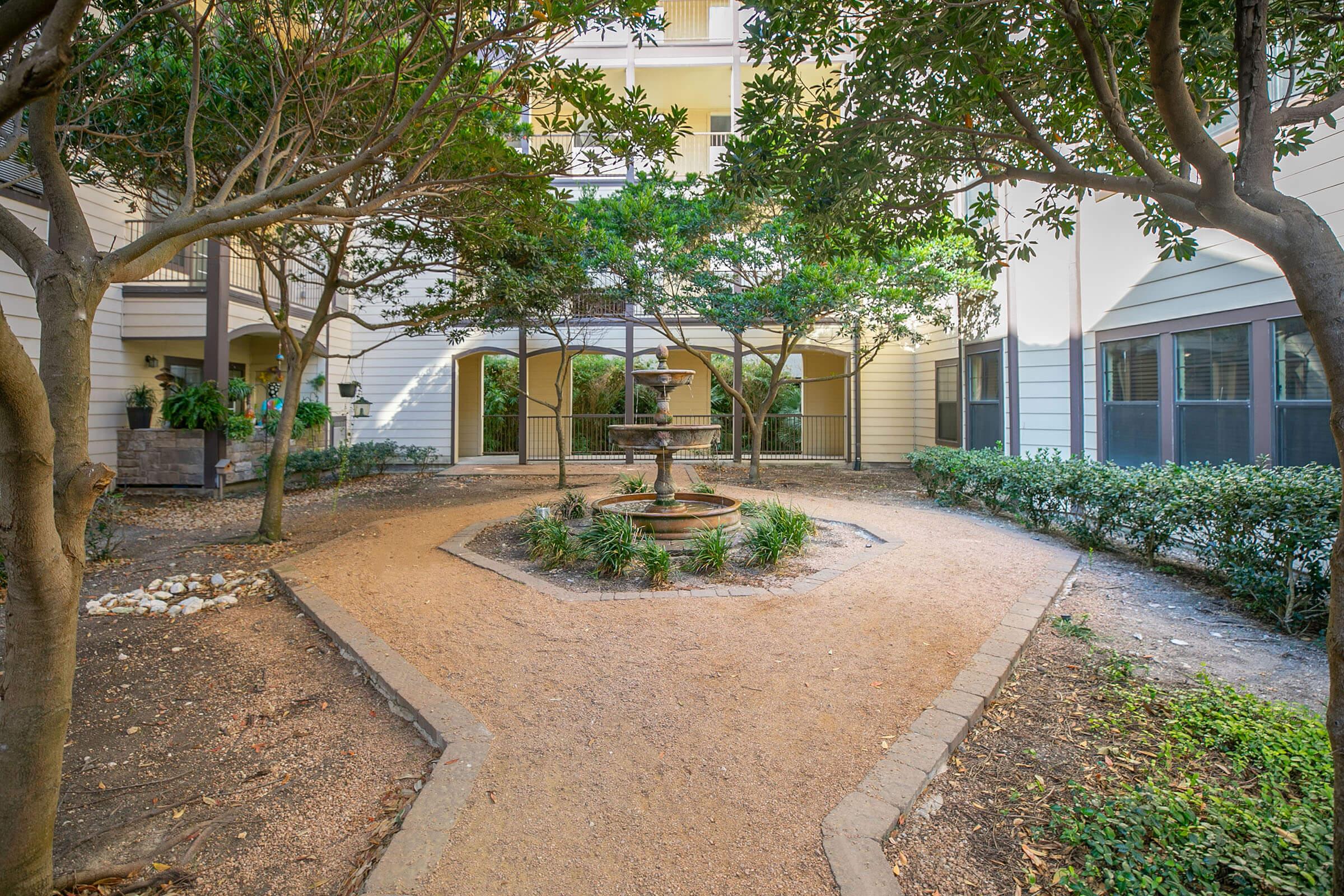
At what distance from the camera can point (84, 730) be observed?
3.27 m

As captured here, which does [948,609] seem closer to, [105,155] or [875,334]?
[105,155]

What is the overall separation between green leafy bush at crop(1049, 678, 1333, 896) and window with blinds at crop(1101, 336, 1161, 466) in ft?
16.8

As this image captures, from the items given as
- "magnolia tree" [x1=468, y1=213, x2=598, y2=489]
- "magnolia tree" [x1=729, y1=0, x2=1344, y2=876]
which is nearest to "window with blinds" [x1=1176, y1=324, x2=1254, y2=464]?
"magnolia tree" [x1=729, y1=0, x2=1344, y2=876]

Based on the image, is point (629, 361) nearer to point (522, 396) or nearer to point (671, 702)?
point (522, 396)

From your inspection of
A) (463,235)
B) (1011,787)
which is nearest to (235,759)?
(1011,787)

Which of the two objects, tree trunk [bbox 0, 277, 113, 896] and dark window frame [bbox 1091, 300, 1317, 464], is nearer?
tree trunk [bbox 0, 277, 113, 896]

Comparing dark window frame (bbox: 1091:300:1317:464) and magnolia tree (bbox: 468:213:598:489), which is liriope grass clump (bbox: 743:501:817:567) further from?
dark window frame (bbox: 1091:300:1317:464)

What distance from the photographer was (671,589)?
5359 mm

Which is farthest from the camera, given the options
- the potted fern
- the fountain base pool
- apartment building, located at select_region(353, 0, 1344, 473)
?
the potted fern

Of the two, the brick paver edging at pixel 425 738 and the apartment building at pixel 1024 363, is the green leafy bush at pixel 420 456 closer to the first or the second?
the apartment building at pixel 1024 363

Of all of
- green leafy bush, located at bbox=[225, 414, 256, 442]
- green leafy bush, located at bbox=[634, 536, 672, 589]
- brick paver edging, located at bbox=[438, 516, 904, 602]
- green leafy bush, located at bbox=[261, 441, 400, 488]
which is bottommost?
brick paver edging, located at bbox=[438, 516, 904, 602]

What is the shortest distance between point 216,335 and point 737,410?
33.4ft

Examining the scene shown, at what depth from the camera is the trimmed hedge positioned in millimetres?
4453

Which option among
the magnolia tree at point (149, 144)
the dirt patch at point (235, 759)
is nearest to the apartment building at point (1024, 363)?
the magnolia tree at point (149, 144)
